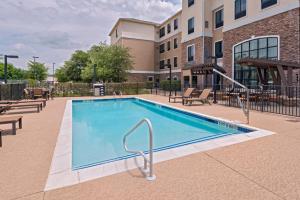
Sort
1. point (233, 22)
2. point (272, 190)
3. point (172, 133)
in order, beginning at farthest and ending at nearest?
point (233, 22) → point (172, 133) → point (272, 190)

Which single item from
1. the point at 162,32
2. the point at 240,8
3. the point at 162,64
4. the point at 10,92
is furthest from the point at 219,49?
the point at 10,92

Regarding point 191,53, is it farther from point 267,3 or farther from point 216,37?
point 267,3

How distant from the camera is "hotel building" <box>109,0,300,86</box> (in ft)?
48.3

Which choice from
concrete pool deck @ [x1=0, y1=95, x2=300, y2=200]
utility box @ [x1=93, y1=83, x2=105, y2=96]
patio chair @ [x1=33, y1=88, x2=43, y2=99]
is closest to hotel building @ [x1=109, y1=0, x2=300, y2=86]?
utility box @ [x1=93, y1=83, x2=105, y2=96]

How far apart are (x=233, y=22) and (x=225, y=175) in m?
18.8

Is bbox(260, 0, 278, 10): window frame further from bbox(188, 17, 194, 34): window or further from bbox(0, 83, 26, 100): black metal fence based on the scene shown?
bbox(0, 83, 26, 100): black metal fence

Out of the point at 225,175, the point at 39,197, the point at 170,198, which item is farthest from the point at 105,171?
the point at 225,175

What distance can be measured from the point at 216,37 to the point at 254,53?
7.42 m

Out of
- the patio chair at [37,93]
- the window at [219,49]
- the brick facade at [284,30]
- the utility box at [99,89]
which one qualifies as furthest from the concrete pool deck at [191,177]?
the window at [219,49]

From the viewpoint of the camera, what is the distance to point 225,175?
3357 mm

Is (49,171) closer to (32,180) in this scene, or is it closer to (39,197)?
(32,180)

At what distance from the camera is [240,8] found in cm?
1855

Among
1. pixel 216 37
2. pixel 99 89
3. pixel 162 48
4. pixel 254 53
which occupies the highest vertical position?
pixel 162 48

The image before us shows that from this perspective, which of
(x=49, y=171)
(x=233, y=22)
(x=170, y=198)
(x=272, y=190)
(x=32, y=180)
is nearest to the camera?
(x=170, y=198)
